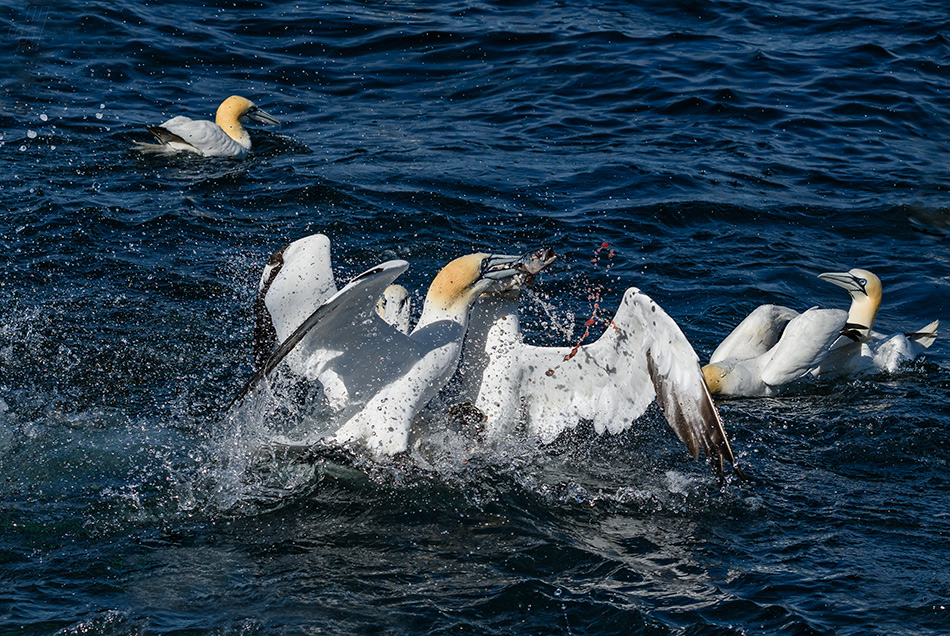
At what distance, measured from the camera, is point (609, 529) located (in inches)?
205

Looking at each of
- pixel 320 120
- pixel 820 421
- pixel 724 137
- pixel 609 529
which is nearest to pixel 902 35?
pixel 724 137

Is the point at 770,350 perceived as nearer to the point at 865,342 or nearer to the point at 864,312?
the point at 865,342

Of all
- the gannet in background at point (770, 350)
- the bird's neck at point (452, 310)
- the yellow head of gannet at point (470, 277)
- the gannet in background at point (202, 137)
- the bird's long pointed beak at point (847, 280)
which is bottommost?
the gannet in background at point (770, 350)

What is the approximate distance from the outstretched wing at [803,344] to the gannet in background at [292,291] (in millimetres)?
2885

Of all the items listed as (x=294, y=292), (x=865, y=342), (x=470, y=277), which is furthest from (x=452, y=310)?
(x=865, y=342)

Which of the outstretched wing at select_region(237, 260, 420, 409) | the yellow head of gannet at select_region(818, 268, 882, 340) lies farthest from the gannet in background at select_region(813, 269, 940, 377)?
the outstretched wing at select_region(237, 260, 420, 409)

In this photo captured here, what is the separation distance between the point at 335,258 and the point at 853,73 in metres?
7.40

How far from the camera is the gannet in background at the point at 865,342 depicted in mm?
7031

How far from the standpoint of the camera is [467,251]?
817 centimetres

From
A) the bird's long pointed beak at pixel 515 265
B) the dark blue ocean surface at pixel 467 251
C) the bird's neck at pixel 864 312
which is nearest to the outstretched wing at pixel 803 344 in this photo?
the dark blue ocean surface at pixel 467 251

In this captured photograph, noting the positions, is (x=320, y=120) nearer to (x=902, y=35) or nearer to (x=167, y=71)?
(x=167, y=71)

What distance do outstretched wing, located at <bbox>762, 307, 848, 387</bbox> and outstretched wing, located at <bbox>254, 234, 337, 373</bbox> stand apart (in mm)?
2906

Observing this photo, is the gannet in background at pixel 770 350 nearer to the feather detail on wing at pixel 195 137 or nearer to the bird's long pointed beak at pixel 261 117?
the feather detail on wing at pixel 195 137

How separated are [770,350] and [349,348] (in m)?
2.92
